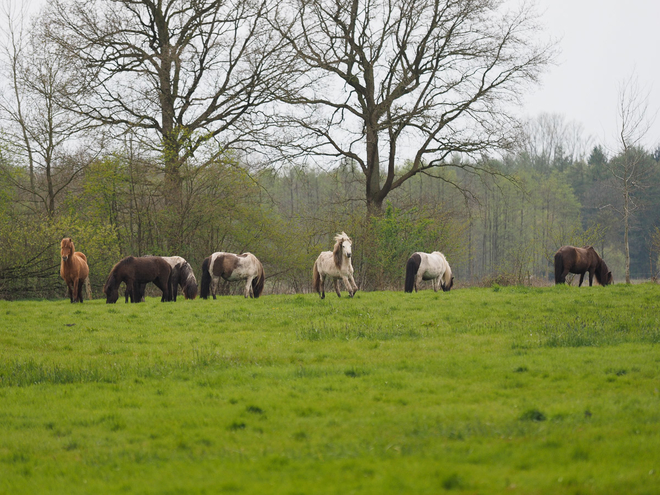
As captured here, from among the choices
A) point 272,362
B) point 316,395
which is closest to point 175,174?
point 272,362

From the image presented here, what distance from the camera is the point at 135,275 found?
59.8 ft

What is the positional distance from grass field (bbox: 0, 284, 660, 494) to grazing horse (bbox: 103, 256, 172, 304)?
5364 millimetres

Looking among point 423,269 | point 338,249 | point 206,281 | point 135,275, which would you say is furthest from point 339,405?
point 423,269

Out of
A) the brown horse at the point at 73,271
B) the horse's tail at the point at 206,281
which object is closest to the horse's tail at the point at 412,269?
the horse's tail at the point at 206,281

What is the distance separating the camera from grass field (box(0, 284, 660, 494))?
432cm

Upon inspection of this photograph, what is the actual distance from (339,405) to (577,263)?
17.1 m

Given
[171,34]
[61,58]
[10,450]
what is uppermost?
[171,34]

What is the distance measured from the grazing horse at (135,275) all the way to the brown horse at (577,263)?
13329 millimetres

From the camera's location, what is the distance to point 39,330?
1238cm

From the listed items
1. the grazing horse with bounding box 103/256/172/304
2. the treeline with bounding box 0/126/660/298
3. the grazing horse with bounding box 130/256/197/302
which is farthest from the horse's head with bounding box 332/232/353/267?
the treeline with bounding box 0/126/660/298

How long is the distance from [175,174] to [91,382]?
18655 millimetres

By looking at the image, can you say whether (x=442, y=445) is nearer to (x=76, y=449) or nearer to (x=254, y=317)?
(x=76, y=449)

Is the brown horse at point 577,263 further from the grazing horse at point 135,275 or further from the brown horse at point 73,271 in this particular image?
the brown horse at point 73,271

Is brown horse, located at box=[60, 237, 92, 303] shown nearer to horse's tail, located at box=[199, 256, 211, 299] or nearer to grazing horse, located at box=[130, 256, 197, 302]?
grazing horse, located at box=[130, 256, 197, 302]
